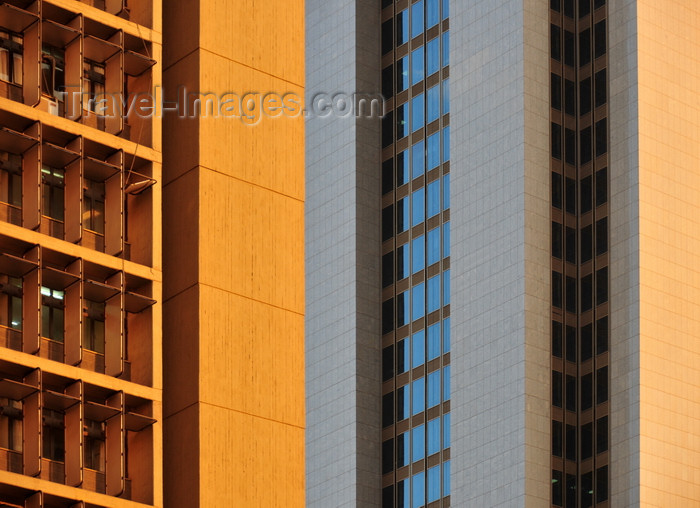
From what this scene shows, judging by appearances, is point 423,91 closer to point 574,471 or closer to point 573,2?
point 573,2

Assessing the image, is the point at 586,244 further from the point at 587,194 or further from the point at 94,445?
the point at 94,445

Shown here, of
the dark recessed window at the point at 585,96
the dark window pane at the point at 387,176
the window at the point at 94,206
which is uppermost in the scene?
the dark recessed window at the point at 585,96

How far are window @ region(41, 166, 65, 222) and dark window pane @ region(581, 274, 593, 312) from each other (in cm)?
8055

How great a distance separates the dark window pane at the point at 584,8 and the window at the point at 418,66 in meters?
13.4

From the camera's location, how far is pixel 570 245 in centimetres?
13362

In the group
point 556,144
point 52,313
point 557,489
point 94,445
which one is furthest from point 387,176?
point 94,445

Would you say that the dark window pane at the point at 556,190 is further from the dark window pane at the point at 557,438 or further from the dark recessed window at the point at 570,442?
the dark window pane at the point at 557,438

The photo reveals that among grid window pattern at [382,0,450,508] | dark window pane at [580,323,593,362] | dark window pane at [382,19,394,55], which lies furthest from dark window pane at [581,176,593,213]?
dark window pane at [382,19,394,55]

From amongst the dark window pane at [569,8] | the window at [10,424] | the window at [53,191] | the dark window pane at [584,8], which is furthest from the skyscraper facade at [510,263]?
the window at [10,424]

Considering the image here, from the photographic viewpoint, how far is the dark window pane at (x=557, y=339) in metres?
130

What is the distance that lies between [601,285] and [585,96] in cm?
1494

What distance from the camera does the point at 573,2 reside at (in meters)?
139

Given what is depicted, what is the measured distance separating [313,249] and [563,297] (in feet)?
77.6

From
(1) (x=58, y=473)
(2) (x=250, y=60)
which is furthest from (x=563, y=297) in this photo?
(1) (x=58, y=473)
